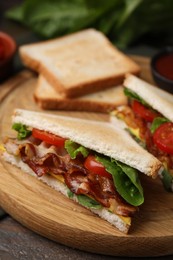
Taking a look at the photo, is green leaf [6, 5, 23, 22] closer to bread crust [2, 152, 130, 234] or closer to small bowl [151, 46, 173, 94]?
small bowl [151, 46, 173, 94]

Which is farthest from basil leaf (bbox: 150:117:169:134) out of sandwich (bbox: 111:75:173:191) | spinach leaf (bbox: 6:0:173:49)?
spinach leaf (bbox: 6:0:173:49)

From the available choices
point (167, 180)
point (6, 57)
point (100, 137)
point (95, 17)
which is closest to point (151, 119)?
point (167, 180)

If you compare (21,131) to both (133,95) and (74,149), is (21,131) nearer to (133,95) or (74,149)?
(74,149)

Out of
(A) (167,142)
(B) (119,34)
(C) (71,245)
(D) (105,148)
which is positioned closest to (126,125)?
(A) (167,142)

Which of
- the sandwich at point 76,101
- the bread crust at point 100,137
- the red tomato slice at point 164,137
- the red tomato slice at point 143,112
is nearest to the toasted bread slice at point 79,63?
the sandwich at point 76,101

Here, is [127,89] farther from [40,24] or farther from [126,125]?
[40,24]
